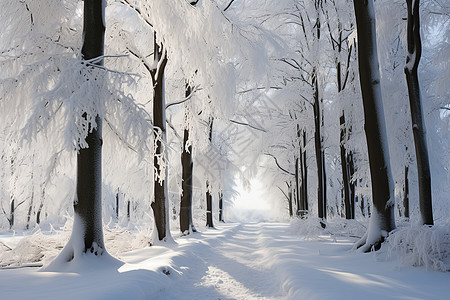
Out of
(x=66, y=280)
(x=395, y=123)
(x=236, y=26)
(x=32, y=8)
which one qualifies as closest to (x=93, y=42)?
(x=32, y=8)

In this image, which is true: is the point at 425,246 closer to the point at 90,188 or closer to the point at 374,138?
the point at 374,138

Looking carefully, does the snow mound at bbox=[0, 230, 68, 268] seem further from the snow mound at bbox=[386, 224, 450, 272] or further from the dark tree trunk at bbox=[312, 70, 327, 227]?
the dark tree trunk at bbox=[312, 70, 327, 227]

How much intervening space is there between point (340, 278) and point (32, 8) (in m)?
7.27

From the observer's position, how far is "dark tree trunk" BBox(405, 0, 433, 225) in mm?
7066

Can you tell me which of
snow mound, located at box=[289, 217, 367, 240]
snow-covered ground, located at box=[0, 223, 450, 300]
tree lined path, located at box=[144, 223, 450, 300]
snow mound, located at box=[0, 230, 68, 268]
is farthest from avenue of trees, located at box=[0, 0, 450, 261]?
tree lined path, located at box=[144, 223, 450, 300]

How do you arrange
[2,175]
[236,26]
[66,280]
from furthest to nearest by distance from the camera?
[2,175] < [236,26] < [66,280]

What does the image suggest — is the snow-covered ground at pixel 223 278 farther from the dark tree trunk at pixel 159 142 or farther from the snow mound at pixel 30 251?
the dark tree trunk at pixel 159 142

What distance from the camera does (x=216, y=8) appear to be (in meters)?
9.14

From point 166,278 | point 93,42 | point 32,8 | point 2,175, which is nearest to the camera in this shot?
point 166,278

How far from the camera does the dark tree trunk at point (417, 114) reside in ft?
23.2

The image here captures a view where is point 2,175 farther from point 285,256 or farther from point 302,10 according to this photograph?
point 285,256

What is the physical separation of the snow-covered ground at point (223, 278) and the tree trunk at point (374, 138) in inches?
28.3

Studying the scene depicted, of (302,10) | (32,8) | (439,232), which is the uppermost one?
(302,10)

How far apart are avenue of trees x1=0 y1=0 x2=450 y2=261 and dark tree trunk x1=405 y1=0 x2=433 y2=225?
23 mm
